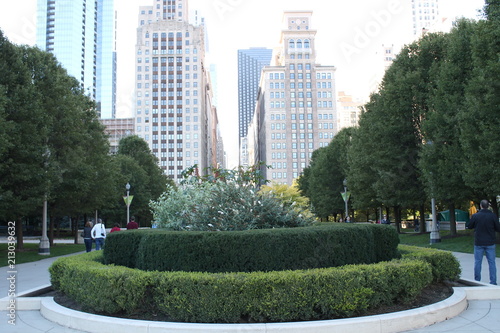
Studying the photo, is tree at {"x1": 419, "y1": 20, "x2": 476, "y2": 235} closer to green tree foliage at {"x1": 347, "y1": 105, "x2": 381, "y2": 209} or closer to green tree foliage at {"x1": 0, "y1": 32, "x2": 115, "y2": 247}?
green tree foliage at {"x1": 347, "y1": 105, "x2": 381, "y2": 209}


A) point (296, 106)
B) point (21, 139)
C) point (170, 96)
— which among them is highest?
point (170, 96)

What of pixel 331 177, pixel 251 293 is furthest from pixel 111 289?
pixel 331 177

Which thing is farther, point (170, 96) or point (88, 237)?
point (170, 96)

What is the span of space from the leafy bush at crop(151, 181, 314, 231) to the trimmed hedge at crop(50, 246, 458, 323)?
2693mm

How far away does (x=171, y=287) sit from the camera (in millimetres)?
6391

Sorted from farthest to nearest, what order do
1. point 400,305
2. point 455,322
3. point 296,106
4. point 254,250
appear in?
point 296,106
point 254,250
point 400,305
point 455,322

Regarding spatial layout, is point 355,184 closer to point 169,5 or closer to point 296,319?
point 296,319

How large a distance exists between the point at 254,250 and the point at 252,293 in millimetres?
1167

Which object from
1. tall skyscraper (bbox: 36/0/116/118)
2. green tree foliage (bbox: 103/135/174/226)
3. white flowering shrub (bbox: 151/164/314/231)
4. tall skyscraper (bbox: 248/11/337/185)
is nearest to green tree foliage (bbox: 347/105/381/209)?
white flowering shrub (bbox: 151/164/314/231)

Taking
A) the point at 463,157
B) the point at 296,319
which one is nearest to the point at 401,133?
the point at 463,157

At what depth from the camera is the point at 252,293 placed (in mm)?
6156

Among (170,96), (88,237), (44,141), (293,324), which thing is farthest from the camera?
(170,96)

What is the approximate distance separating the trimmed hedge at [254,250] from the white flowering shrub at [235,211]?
1670 mm

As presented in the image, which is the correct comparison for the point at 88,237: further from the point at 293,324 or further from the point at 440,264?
the point at 293,324
